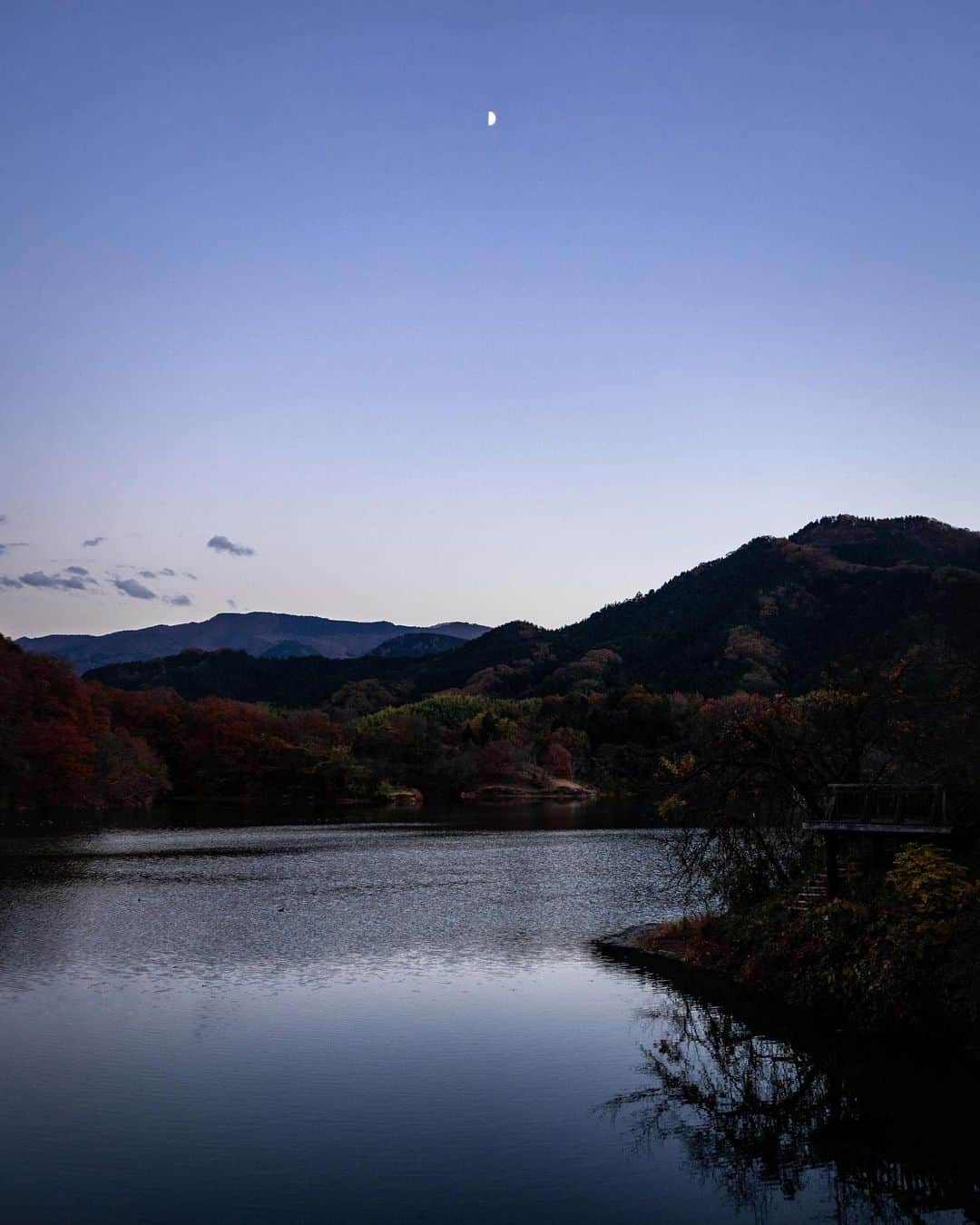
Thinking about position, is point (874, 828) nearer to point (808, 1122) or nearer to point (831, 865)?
point (831, 865)

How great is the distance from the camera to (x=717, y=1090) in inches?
797

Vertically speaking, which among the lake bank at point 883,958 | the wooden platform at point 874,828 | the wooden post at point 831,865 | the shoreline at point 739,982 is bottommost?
the shoreline at point 739,982

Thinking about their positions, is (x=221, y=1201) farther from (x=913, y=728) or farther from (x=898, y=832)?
(x=913, y=728)

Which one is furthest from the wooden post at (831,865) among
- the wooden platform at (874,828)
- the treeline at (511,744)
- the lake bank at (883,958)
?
the treeline at (511,744)

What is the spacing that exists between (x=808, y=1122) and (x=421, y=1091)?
23.0 feet

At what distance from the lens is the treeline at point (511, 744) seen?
2930 centimetres

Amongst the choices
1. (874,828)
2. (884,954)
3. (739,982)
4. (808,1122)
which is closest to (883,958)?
(884,954)

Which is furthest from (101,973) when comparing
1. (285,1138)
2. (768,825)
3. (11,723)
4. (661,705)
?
(661,705)

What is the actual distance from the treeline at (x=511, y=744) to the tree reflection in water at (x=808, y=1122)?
7.69 metres

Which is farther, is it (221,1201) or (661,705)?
(661,705)

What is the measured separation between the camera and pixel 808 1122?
60.5 feet

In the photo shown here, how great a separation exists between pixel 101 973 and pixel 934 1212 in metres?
22.6

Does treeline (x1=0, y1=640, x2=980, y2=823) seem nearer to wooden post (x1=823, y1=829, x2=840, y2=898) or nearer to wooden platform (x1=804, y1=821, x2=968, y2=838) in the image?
wooden platform (x1=804, y1=821, x2=968, y2=838)

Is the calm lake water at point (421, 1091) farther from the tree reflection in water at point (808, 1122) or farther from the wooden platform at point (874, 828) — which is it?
the wooden platform at point (874, 828)
